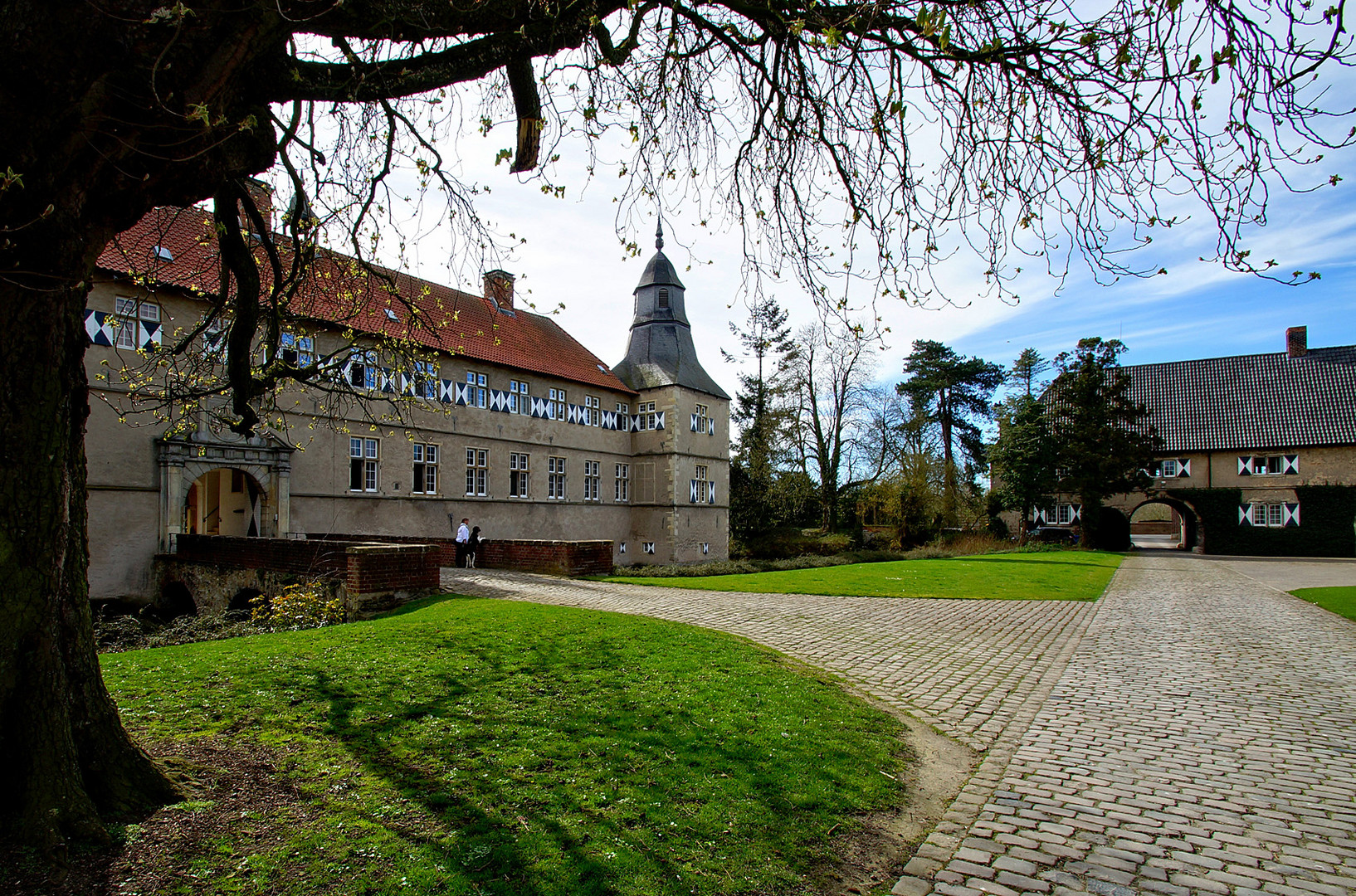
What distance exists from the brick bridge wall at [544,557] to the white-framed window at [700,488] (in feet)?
A: 54.6

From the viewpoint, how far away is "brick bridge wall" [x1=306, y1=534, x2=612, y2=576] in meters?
17.7

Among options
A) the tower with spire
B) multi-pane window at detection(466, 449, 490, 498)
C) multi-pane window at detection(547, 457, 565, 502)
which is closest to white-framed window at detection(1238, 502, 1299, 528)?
the tower with spire

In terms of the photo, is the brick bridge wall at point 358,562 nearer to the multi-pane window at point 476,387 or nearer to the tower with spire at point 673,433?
the multi-pane window at point 476,387

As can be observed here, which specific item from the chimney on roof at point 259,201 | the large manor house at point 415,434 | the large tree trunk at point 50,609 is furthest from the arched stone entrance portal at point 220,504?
the large tree trunk at point 50,609

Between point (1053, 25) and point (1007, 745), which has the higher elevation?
point (1053, 25)

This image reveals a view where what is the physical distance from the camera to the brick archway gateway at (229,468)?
1775 cm

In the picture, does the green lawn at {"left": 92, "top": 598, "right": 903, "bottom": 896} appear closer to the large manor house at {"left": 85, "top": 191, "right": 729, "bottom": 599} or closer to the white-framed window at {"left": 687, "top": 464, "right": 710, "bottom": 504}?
the large manor house at {"left": 85, "top": 191, "right": 729, "bottom": 599}

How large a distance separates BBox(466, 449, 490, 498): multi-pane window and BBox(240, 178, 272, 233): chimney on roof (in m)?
16.1

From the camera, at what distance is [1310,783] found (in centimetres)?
480

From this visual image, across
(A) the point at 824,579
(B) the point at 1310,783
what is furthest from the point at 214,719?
(A) the point at 824,579

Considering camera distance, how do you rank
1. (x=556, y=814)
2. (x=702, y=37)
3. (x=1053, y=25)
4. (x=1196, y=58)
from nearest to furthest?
1. (x=556, y=814)
2. (x=1196, y=58)
3. (x=1053, y=25)
4. (x=702, y=37)

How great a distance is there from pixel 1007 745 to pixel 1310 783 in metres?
1.84

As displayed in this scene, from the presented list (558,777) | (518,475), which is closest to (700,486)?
(518,475)

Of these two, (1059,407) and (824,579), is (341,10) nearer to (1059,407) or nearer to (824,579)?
(824,579)
